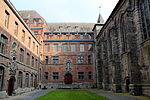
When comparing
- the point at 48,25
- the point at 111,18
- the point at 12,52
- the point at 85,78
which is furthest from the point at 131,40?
the point at 48,25

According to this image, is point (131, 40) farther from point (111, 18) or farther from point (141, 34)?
point (111, 18)

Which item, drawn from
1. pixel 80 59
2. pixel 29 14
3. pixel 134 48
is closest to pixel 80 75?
pixel 80 59

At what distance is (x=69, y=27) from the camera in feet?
113

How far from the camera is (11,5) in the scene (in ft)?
45.6

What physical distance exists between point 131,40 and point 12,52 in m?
12.2

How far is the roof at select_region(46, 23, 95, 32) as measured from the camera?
33.7m

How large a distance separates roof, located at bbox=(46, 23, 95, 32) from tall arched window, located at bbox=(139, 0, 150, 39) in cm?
2124

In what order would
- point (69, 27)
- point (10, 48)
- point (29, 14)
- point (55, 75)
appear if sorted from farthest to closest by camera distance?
1. point (69, 27)
2. point (29, 14)
3. point (55, 75)
4. point (10, 48)

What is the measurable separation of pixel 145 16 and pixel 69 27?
2330 centimetres

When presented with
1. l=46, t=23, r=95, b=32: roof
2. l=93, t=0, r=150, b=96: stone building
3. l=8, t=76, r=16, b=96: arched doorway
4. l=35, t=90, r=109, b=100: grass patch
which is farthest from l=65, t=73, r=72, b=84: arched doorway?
l=8, t=76, r=16, b=96: arched doorway

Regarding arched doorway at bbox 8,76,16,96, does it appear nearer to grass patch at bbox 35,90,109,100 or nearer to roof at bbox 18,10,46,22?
grass patch at bbox 35,90,109,100

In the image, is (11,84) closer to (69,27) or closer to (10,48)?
(10,48)

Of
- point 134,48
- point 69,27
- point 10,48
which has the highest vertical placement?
point 69,27

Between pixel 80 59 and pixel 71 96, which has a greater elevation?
pixel 80 59
